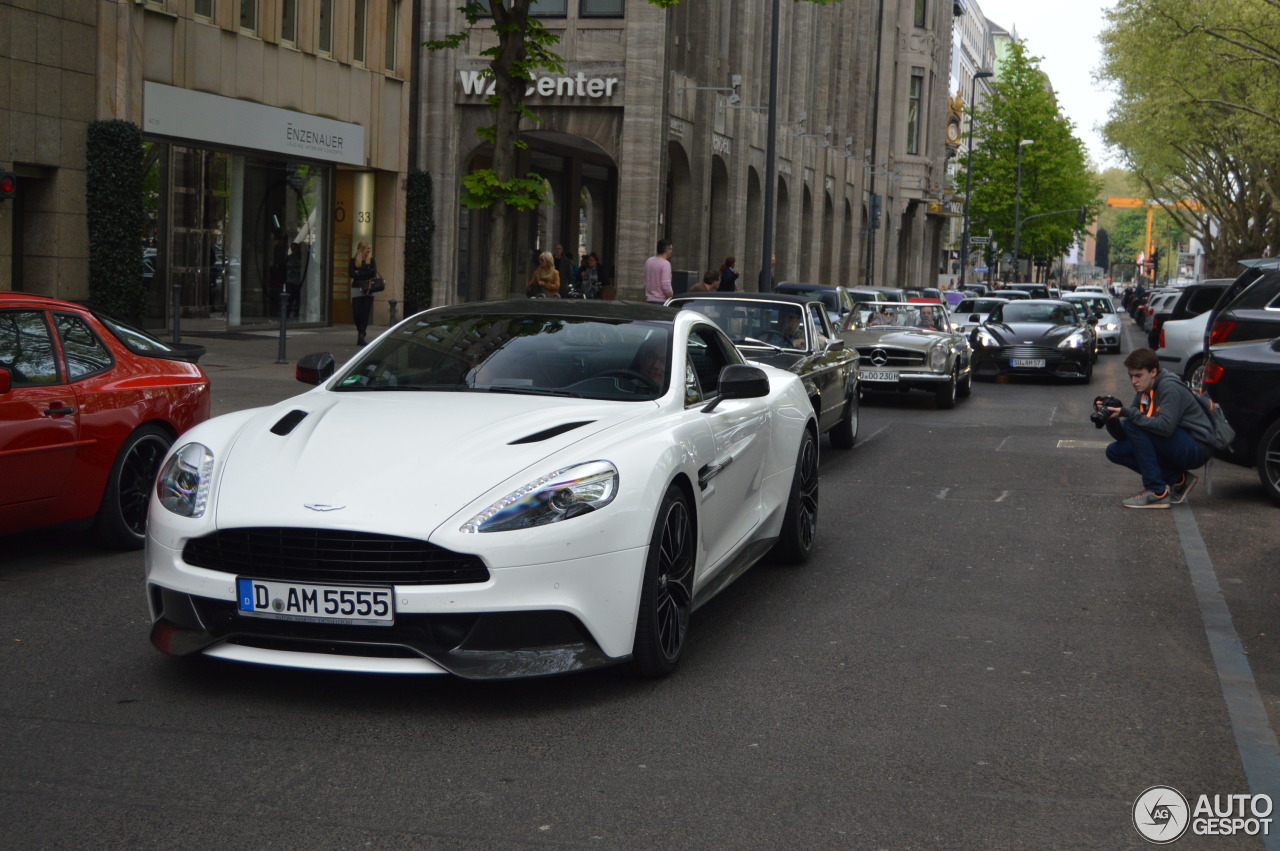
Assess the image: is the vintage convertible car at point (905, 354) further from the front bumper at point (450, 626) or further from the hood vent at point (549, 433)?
the front bumper at point (450, 626)

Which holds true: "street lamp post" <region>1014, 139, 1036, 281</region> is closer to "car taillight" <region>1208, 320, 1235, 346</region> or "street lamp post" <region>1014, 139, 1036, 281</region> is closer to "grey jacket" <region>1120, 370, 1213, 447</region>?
"car taillight" <region>1208, 320, 1235, 346</region>

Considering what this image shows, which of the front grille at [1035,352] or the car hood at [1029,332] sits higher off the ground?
the car hood at [1029,332]

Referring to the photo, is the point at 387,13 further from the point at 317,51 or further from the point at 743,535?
the point at 743,535

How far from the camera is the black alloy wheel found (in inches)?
437

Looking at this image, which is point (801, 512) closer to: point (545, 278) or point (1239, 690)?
point (1239, 690)

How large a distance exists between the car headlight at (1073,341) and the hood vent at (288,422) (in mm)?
21198

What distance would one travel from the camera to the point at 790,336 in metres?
13.4

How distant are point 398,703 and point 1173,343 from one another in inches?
788

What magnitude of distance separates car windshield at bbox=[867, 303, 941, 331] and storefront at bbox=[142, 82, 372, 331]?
827 cm

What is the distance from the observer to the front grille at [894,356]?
1933cm

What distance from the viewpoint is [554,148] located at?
40.4 metres

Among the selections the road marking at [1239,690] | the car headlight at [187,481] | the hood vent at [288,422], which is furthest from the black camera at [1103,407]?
the car headlight at [187,481]

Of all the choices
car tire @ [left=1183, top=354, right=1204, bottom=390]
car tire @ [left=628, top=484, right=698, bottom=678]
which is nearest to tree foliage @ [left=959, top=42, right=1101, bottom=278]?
car tire @ [left=1183, top=354, right=1204, bottom=390]

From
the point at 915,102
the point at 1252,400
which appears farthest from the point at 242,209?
the point at 915,102
